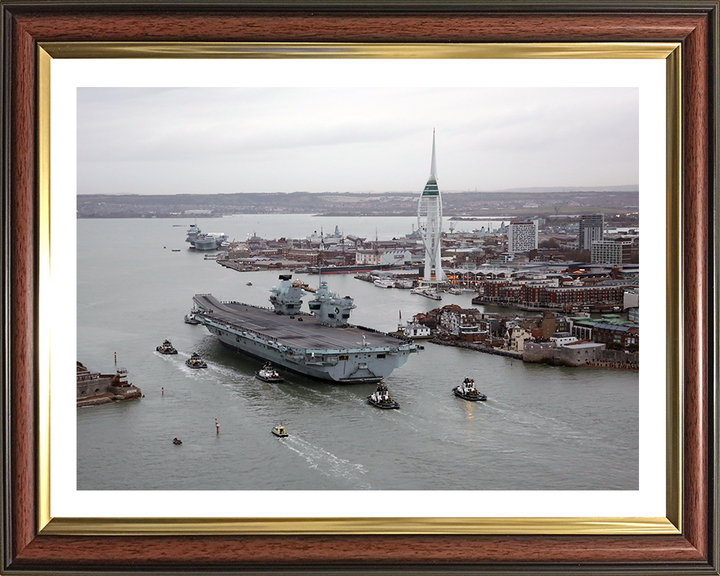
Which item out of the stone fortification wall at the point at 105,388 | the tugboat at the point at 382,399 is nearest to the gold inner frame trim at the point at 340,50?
the stone fortification wall at the point at 105,388

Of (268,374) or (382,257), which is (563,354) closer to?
(382,257)

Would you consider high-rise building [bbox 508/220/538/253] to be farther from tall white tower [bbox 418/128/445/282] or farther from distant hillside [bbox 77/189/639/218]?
tall white tower [bbox 418/128/445/282]

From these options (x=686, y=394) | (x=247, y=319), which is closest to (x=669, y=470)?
(x=686, y=394)

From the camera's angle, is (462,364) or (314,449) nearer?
(314,449)

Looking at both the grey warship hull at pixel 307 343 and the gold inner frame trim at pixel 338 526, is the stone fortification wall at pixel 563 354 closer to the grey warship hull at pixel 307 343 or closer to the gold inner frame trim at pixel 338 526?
the grey warship hull at pixel 307 343

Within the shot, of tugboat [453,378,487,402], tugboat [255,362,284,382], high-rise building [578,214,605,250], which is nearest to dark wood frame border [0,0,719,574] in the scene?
high-rise building [578,214,605,250]

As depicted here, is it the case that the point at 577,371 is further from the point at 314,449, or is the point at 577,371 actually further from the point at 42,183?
the point at 42,183
